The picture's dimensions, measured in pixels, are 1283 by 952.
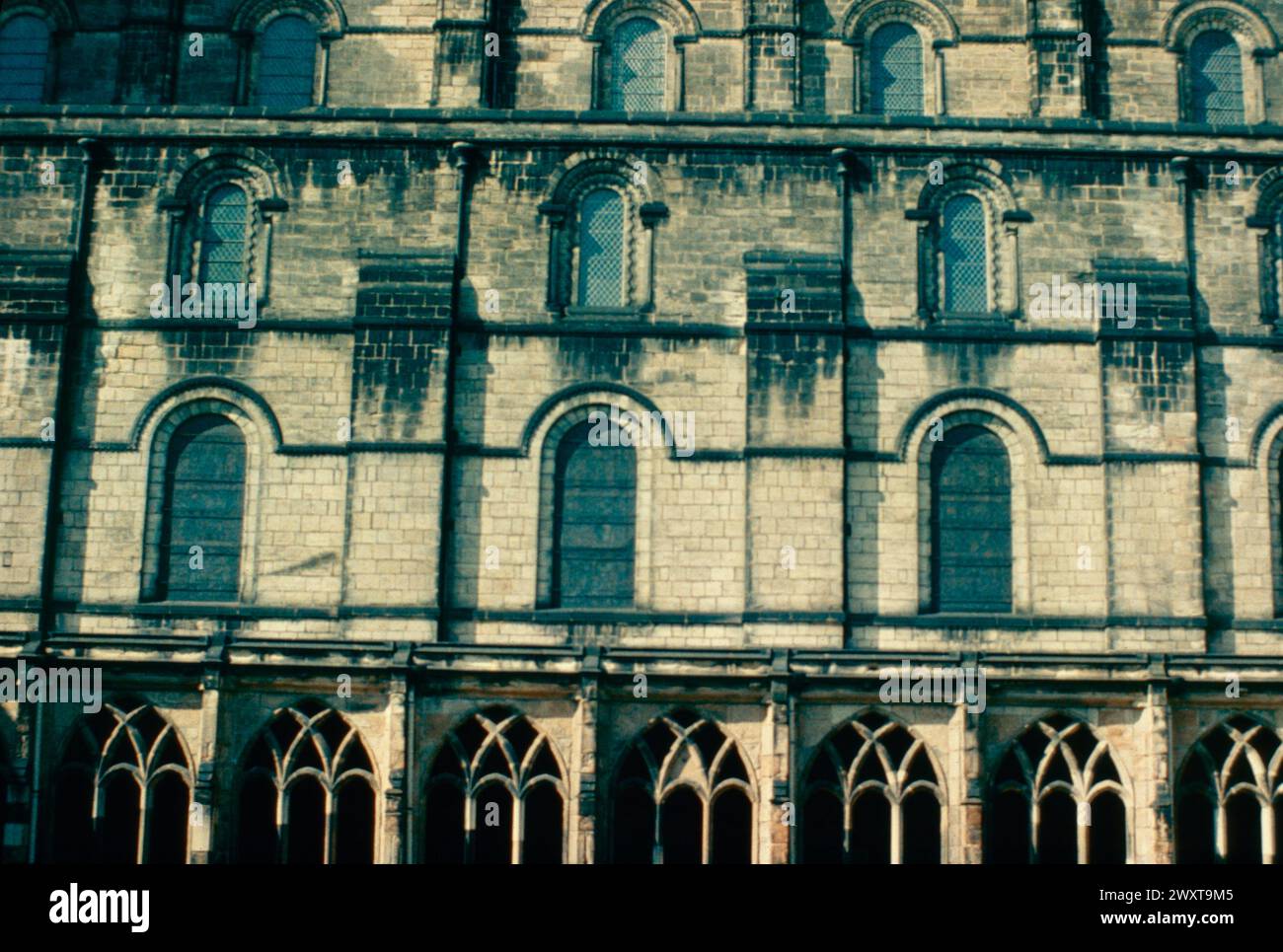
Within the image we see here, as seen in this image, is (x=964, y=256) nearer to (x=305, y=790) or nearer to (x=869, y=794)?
(x=869, y=794)

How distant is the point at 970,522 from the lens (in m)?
26.2

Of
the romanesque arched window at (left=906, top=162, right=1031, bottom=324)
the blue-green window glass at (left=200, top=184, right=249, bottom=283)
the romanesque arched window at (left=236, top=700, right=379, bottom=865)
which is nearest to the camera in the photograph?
Answer: the romanesque arched window at (left=236, top=700, right=379, bottom=865)

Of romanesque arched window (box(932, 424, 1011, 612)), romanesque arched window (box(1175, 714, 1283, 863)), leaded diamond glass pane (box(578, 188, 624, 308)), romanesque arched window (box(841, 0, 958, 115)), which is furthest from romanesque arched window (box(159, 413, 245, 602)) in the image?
romanesque arched window (box(1175, 714, 1283, 863))

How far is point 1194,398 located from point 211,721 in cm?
1475

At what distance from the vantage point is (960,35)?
30.2 meters

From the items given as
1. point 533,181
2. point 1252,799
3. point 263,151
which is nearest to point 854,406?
point 533,181

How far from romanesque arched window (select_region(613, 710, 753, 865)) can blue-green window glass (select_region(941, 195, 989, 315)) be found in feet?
27.3

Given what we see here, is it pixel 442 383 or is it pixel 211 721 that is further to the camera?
pixel 442 383

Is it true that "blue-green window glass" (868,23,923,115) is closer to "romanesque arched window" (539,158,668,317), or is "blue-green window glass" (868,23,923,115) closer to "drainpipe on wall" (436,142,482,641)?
"romanesque arched window" (539,158,668,317)

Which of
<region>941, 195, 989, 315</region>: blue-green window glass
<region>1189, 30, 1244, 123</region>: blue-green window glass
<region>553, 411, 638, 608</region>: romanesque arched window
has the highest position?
<region>1189, 30, 1244, 123</region>: blue-green window glass

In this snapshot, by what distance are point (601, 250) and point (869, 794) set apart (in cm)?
939

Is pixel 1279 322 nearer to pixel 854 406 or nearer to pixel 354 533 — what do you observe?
pixel 854 406

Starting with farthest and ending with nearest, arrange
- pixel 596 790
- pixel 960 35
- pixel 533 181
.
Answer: pixel 960 35, pixel 533 181, pixel 596 790

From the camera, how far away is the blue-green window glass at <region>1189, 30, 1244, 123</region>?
99.0 ft
